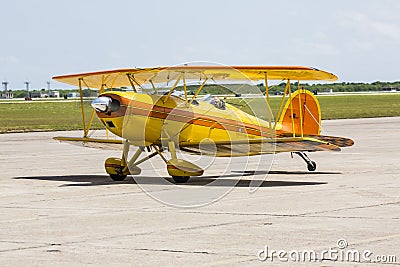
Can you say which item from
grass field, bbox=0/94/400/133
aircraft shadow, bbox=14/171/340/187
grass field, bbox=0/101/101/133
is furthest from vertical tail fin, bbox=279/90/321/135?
grass field, bbox=0/101/101/133

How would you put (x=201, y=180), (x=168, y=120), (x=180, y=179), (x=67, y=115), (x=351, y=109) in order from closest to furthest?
(x=168, y=120), (x=180, y=179), (x=201, y=180), (x=67, y=115), (x=351, y=109)

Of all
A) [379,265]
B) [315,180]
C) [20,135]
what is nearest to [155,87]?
[315,180]

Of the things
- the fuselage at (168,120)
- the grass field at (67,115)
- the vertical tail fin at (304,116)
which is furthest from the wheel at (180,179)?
the vertical tail fin at (304,116)

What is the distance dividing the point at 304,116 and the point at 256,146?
3.14 m

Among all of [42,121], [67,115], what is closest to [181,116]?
[42,121]

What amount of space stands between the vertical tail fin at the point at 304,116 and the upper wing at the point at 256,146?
2518mm

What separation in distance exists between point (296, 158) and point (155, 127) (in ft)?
24.5

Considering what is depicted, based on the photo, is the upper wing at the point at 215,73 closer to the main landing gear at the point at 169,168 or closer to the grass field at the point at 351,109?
the grass field at the point at 351,109

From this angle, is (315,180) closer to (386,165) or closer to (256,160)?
(386,165)

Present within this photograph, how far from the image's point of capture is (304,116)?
19312 millimetres

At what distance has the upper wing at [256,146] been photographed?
1591cm

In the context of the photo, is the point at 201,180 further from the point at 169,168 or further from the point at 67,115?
the point at 67,115

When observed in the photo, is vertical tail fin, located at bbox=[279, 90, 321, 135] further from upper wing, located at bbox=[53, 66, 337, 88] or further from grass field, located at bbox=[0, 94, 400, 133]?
upper wing, located at bbox=[53, 66, 337, 88]

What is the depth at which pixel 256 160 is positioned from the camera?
22.4 metres
